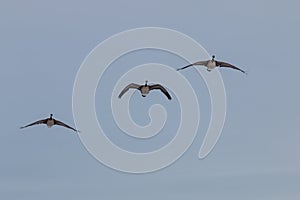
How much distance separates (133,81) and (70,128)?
6.82 feet

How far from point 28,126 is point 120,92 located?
2.59m

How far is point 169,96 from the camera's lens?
21.7m

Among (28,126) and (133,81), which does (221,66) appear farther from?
(28,126)

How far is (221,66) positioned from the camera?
69.2 feet

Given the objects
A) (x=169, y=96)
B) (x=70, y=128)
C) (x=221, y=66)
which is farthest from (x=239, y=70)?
(x=70, y=128)

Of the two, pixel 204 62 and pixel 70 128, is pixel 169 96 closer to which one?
pixel 204 62

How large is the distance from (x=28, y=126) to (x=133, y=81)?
3005 mm

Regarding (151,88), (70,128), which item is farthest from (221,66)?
(70,128)

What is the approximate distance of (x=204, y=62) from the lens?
2103 cm

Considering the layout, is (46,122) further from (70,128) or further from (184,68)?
(184,68)

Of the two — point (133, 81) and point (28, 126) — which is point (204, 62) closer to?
point (133, 81)

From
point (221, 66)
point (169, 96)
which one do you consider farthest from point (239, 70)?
point (169, 96)

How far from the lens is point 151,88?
2159 centimetres

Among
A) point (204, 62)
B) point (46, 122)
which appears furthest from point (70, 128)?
point (204, 62)
